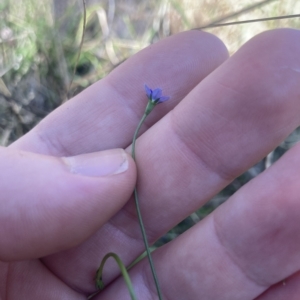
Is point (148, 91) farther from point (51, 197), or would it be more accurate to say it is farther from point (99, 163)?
point (51, 197)

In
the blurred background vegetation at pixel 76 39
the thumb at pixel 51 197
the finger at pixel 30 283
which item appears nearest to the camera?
the thumb at pixel 51 197

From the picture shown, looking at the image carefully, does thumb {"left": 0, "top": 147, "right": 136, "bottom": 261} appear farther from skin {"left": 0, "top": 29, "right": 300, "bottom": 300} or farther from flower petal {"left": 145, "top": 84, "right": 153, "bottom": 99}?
flower petal {"left": 145, "top": 84, "right": 153, "bottom": 99}

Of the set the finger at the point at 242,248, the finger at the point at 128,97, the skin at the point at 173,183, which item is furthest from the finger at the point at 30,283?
the finger at the point at 128,97

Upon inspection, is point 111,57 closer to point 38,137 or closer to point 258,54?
point 38,137

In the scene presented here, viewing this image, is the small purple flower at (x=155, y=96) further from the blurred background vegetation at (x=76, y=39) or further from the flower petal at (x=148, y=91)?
the blurred background vegetation at (x=76, y=39)

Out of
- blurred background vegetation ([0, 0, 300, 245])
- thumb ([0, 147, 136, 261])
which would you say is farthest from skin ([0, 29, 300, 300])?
blurred background vegetation ([0, 0, 300, 245])

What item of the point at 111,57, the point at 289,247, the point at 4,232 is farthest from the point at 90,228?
the point at 111,57
